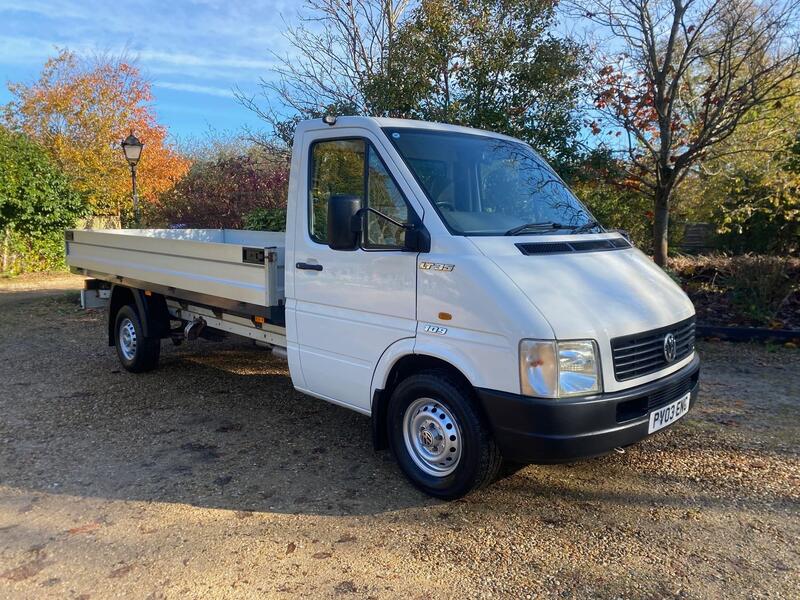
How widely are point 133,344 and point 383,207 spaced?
427cm

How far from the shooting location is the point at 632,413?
342cm

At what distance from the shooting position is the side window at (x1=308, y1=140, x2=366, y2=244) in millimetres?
4121

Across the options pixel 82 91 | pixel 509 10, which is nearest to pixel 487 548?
pixel 509 10

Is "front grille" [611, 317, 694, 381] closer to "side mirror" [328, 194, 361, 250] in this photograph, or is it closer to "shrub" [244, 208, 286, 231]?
"side mirror" [328, 194, 361, 250]

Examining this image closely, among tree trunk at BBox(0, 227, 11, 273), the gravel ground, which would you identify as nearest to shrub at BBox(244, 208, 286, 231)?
the gravel ground

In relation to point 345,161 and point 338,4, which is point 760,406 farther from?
point 338,4

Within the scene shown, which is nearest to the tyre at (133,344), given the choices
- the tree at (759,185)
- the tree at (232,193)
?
the tree at (232,193)

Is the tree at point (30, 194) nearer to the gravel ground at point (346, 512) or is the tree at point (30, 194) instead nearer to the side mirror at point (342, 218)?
the gravel ground at point (346, 512)

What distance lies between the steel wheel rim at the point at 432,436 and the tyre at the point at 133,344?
12.7 ft

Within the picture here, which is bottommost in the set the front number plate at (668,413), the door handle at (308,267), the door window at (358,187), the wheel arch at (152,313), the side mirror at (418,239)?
the front number plate at (668,413)

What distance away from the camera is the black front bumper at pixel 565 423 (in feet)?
10.4

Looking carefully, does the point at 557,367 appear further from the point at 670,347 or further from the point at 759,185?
the point at 759,185

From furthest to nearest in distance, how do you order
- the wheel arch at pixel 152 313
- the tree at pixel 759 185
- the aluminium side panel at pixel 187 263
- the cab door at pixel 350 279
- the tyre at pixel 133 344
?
the tree at pixel 759 185 → the tyre at pixel 133 344 → the wheel arch at pixel 152 313 → the aluminium side panel at pixel 187 263 → the cab door at pixel 350 279

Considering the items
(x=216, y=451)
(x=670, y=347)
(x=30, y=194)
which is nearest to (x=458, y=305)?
(x=670, y=347)
